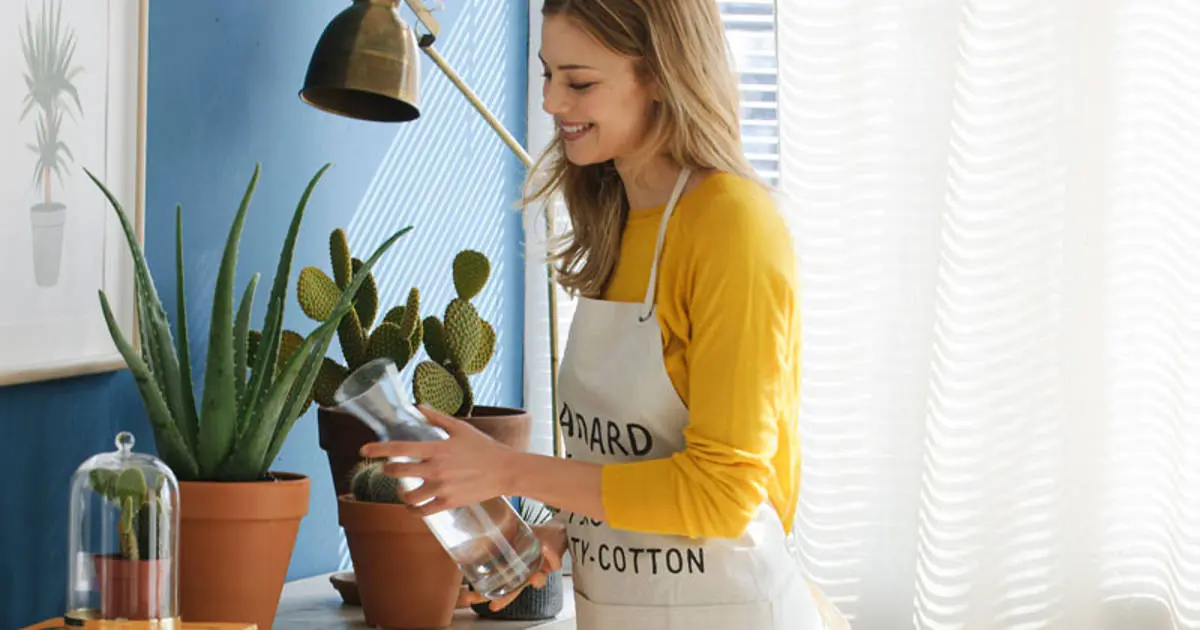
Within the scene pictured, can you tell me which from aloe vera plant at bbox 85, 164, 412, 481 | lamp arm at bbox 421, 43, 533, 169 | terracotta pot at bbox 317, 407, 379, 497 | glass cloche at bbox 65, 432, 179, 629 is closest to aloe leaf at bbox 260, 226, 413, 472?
aloe vera plant at bbox 85, 164, 412, 481

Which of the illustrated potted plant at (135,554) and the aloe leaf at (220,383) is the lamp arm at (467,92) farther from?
the illustrated potted plant at (135,554)

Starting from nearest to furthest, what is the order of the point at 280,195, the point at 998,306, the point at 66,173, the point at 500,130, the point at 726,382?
1. the point at 726,382
2. the point at 66,173
3. the point at 280,195
4. the point at 500,130
5. the point at 998,306

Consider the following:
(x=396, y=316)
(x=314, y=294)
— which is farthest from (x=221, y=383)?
(x=396, y=316)

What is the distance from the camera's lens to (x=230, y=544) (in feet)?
4.04

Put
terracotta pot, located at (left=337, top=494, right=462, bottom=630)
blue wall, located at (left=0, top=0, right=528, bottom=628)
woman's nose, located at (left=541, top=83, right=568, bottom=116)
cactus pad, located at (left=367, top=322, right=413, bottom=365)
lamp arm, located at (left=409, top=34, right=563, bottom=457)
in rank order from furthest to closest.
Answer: lamp arm, located at (left=409, top=34, right=563, bottom=457) → cactus pad, located at (left=367, top=322, right=413, bottom=365) → terracotta pot, located at (left=337, top=494, right=462, bottom=630) → blue wall, located at (left=0, top=0, right=528, bottom=628) → woman's nose, located at (left=541, top=83, right=568, bottom=116)

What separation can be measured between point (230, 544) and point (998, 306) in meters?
1.26

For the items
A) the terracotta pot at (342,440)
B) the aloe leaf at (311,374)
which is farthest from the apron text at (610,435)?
the terracotta pot at (342,440)

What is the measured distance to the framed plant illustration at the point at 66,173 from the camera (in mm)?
1211

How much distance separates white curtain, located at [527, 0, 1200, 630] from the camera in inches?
76.0

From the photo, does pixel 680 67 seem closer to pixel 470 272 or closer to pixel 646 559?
pixel 646 559

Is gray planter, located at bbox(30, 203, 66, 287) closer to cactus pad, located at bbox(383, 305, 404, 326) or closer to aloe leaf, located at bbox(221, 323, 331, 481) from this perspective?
aloe leaf, located at bbox(221, 323, 331, 481)

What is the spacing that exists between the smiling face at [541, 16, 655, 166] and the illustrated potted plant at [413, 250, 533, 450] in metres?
0.42

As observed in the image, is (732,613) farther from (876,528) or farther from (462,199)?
(462,199)

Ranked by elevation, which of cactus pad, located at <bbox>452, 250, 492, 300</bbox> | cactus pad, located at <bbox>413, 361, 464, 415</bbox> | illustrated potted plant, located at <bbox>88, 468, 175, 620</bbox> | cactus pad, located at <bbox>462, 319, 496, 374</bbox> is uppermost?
cactus pad, located at <bbox>452, 250, 492, 300</bbox>
